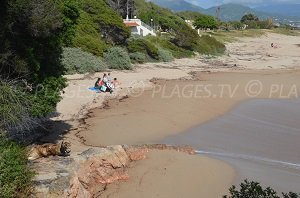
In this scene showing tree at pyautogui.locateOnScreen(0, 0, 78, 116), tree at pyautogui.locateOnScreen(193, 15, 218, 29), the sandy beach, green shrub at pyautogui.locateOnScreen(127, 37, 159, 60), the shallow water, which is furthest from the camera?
tree at pyautogui.locateOnScreen(193, 15, 218, 29)

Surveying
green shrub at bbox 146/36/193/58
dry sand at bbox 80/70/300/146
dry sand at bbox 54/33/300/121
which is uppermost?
green shrub at bbox 146/36/193/58

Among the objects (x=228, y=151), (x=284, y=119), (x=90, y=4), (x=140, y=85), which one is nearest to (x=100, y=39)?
(x=90, y=4)

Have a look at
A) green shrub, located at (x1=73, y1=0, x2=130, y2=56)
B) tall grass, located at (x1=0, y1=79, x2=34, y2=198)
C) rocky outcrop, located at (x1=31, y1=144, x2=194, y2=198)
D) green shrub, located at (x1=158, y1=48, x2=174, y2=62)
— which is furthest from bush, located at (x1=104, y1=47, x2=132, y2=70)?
tall grass, located at (x1=0, y1=79, x2=34, y2=198)

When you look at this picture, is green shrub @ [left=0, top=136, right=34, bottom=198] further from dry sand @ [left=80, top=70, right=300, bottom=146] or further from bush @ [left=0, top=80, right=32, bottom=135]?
dry sand @ [left=80, top=70, right=300, bottom=146]

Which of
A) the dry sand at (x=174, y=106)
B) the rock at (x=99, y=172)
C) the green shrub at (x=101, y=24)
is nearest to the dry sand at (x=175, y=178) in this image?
the rock at (x=99, y=172)

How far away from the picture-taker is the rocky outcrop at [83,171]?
8.48 m

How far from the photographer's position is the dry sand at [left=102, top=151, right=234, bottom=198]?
1012 cm

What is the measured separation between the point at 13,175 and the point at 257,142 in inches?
356

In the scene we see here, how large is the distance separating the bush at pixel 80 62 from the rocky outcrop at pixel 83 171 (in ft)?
45.7

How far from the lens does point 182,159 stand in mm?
12336

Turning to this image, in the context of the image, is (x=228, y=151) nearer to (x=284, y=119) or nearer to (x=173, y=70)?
(x=284, y=119)

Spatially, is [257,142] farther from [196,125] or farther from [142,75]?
[142,75]

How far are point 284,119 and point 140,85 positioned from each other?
8.39 meters

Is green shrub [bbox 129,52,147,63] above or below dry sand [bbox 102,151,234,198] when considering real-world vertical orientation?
above
